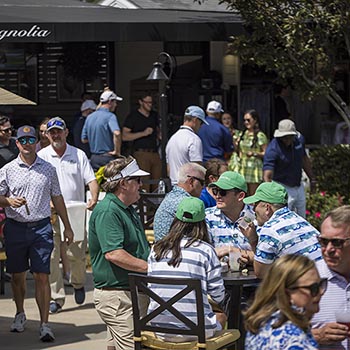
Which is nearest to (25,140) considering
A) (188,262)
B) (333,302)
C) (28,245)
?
(28,245)

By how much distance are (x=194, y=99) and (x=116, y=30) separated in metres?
4.11

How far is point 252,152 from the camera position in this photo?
14.8 m

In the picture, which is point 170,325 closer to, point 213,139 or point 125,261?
point 125,261

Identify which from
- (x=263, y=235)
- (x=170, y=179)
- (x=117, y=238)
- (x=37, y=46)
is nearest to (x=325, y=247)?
(x=263, y=235)

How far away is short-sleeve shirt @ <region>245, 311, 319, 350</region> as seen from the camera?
13.8 feet

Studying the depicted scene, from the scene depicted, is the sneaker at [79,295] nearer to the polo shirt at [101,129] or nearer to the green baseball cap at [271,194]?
the green baseball cap at [271,194]

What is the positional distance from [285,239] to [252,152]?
26.5 feet

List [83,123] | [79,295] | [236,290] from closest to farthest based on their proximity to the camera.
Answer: [236,290] < [79,295] < [83,123]

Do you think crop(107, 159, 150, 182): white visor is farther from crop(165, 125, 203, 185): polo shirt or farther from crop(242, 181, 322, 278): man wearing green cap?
crop(165, 125, 203, 185): polo shirt

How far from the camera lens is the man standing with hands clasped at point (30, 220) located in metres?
8.95

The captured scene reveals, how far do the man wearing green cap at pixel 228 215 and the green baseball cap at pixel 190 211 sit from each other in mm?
1238

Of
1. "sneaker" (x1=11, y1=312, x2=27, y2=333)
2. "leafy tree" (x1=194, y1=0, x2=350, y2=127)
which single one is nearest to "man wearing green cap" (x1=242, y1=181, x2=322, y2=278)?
"sneaker" (x1=11, y1=312, x2=27, y2=333)

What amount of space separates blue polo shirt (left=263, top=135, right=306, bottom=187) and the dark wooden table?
202 inches

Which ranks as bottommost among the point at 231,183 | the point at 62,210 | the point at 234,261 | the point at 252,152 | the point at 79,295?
the point at 79,295
